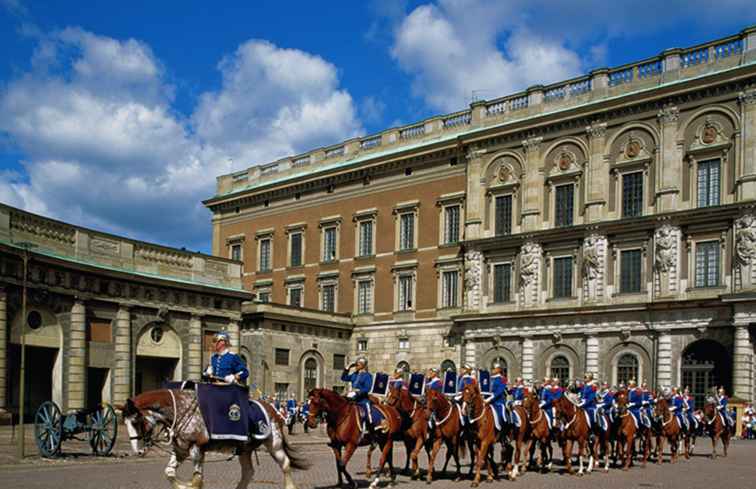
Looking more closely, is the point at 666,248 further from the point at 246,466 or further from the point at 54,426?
the point at 246,466

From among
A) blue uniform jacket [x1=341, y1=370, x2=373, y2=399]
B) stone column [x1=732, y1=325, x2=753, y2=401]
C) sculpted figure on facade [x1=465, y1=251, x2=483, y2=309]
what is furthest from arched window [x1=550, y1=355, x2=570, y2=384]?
blue uniform jacket [x1=341, y1=370, x2=373, y2=399]

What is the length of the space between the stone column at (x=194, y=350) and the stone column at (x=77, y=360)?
225 inches

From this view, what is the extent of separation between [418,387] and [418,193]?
35790 millimetres

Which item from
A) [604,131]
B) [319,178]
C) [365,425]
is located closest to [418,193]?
[319,178]

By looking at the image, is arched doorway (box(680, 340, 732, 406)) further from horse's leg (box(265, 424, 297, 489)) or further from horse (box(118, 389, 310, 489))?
horse (box(118, 389, 310, 489))

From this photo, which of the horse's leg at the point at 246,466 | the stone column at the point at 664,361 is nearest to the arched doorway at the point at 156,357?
the horse's leg at the point at 246,466

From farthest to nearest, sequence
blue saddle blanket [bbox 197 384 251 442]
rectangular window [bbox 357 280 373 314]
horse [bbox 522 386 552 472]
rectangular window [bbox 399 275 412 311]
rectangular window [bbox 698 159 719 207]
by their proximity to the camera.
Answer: rectangular window [bbox 357 280 373 314], rectangular window [bbox 399 275 412 311], rectangular window [bbox 698 159 719 207], horse [bbox 522 386 552 472], blue saddle blanket [bbox 197 384 251 442]

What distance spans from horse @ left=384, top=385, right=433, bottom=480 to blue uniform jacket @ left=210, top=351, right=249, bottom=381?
19.9 feet

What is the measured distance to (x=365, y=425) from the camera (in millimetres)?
19828

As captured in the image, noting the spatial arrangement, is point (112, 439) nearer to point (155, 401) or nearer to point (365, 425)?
point (365, 425)

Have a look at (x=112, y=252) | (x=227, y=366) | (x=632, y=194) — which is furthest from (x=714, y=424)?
(x=112, y=252)

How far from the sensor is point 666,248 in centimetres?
4547

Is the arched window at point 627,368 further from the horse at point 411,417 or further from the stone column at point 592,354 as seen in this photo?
the horse at point 411,417

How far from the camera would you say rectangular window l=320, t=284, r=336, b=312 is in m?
62.7
